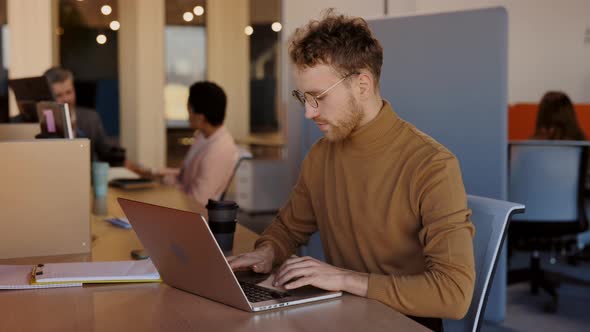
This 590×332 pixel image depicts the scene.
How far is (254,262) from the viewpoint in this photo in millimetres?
1785

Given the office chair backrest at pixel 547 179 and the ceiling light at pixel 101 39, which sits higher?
the ceiling light at pixel 101 39

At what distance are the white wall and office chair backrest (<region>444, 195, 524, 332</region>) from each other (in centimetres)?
610

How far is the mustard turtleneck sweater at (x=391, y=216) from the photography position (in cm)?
156

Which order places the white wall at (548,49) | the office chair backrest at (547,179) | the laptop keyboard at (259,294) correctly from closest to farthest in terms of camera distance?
the laptop keyboard at (259,294), the office chair backrest at (547,179), the white wall at (548,49)

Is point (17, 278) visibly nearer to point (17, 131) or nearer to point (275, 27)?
Result: point (17, 131)

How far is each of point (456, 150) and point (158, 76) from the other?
6.60 m

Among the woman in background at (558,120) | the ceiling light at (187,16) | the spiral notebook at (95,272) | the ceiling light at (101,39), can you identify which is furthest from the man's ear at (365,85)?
the ceiling light at (101,39)

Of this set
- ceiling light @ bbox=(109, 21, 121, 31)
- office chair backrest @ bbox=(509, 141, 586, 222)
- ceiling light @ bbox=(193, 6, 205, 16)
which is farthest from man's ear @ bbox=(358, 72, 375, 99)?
ceiling light @ bbox=(193, 6, 205, 16)

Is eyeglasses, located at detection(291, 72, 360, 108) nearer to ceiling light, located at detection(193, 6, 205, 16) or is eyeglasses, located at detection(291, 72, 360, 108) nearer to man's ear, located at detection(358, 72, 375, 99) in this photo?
man's ear, located at detection(358, 72, 375, 99)

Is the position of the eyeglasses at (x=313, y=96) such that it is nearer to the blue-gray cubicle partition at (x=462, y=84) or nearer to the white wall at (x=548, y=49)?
the blue-gray cubicle partition at (x=462, y=84)

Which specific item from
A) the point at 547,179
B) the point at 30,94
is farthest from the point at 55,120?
the point at 547,179

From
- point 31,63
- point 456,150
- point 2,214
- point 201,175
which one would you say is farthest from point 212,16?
point 2,214

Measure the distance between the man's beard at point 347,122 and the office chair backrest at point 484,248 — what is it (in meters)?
0.37

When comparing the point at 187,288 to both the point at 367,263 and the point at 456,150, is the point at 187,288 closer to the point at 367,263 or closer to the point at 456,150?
the point at 367,263
